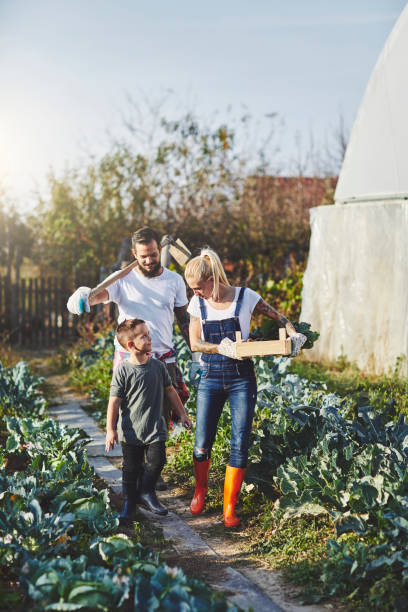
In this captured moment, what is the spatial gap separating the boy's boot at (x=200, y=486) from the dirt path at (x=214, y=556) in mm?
57

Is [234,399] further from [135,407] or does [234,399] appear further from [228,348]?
[135,407]

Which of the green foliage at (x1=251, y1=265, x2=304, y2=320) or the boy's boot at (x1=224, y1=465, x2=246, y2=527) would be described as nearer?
the boy's boot at (x1=224, y1=465, x2=246, y2=527)

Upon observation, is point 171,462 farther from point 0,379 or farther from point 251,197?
point 251,197

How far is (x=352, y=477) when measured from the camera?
134 inches

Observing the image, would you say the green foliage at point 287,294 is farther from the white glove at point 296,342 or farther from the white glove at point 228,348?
the white glove at point 228,348

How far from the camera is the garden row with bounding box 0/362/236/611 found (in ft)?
8.07

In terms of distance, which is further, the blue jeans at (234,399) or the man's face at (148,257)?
the man's face at (148,257)

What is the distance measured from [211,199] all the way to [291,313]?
367 centimetres

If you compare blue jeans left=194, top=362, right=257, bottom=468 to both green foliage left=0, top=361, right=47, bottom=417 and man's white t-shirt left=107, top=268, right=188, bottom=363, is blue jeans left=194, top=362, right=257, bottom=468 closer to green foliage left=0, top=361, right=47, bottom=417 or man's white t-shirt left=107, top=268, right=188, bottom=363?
man's white t-shirt left=107, top=268, right=188, bottom=363

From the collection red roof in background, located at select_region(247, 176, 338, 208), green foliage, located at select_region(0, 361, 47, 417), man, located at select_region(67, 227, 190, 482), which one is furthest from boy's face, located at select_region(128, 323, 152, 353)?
red roof in background, located at select_region(247, 176, 338, 208)

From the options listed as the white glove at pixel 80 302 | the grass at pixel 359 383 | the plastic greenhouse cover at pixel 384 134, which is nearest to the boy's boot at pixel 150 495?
the white glove at pixel 80 302

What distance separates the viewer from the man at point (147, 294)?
13.1 feet

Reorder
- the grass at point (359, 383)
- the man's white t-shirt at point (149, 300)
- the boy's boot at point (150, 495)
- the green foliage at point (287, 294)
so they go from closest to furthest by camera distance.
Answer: the boy's boot at point (150, 495), the man's white t-shirt at point (149, 300), the grass at point (359, 383), the green foliage at point (287, 294)

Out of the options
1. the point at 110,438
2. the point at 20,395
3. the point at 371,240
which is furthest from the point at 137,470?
the point at 371,240
